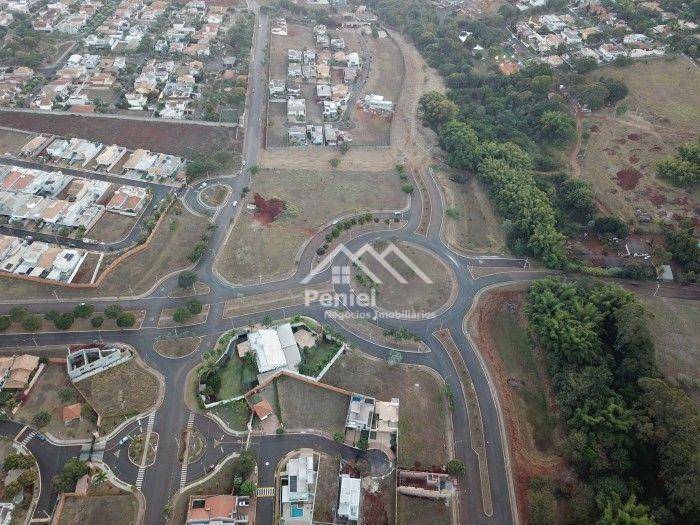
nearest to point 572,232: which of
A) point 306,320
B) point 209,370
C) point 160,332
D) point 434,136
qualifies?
point 434,136

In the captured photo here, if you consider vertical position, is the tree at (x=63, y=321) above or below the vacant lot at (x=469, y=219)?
below

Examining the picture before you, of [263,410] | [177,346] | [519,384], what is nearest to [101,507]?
[263,410]

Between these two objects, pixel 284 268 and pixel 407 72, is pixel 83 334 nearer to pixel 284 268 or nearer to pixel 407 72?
pixel 284 268

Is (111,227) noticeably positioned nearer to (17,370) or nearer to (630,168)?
(17,370)

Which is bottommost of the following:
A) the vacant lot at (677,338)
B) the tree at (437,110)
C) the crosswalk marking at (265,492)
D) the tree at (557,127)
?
the crosswalk marking at (265,492)

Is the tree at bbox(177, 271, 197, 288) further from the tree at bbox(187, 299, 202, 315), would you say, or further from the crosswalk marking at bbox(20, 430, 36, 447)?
the crosswalk marking at bbox(20, 430, 36, 447)

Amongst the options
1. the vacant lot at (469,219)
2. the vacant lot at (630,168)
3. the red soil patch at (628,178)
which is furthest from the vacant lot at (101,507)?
the red soil patch at (628,178)

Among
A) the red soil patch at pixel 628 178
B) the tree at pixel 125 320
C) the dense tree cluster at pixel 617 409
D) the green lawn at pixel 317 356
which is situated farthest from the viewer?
the red soil patch at pixel 628 178

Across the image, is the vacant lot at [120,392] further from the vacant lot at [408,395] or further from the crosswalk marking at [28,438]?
the vacant lot at [408,395]
